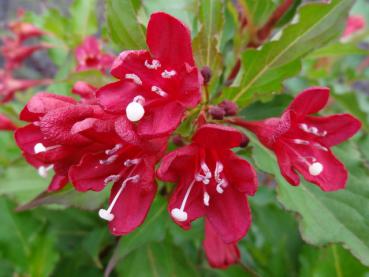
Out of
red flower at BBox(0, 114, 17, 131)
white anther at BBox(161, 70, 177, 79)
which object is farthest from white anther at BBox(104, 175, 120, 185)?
red flower at BBox(0, 114, 17, 131)

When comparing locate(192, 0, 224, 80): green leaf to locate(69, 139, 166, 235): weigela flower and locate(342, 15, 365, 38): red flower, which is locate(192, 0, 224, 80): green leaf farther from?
locate(342, 15, 365, 38): red flower

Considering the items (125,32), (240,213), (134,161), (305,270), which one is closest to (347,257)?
(305,270)

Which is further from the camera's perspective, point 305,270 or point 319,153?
point 305,270

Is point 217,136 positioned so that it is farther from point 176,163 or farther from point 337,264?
point 337,264

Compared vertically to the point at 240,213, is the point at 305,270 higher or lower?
lower

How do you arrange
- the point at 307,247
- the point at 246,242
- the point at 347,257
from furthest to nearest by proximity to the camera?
the point at 246,242 → the point at 307,247 → the point at 347,257

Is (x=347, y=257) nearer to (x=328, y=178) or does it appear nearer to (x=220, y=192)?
(x=328, y=178)
